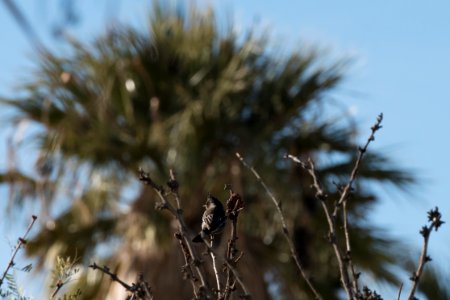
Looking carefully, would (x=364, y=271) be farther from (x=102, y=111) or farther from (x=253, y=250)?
(x=102, y=111)

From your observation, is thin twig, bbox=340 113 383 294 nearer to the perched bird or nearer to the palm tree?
the perched bird

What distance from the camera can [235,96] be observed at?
25.1 feet

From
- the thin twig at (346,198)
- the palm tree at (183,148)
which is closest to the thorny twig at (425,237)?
the thin twig at (346,198)

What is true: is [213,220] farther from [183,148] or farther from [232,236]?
[183,148]

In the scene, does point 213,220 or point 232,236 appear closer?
point 232,236

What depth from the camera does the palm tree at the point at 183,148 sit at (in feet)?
23.9

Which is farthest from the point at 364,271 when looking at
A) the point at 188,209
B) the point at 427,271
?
the point at 188,209

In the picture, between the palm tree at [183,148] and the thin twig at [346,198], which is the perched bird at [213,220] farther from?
the palm tree at [183,148]

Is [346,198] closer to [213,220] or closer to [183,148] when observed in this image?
[213,220]

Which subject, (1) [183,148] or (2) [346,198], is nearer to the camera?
(2) [346,198]

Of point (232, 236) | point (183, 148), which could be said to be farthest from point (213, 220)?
point (183, 148)

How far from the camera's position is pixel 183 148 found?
732 cm

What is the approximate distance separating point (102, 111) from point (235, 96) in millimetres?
885

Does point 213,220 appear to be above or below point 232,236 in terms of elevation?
above
